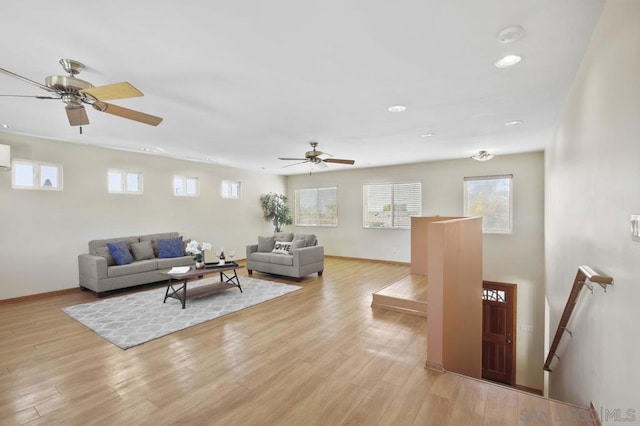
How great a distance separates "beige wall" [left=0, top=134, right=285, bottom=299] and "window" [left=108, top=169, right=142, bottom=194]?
4.3 inches

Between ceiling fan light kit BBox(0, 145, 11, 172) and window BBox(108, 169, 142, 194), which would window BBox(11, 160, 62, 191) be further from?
window BBox(108, 169, 142, 194)

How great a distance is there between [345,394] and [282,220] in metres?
7.17

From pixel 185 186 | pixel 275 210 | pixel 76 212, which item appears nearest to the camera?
pixel 76 212

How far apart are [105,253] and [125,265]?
1.62 feet

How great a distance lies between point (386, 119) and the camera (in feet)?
13.0

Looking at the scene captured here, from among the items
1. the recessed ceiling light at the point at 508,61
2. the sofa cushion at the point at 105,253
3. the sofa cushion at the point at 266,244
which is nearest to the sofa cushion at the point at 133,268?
the sofa cushion at the point at 105,253

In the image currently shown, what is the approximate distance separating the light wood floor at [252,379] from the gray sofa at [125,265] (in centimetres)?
105

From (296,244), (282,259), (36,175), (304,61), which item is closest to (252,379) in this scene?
(304,61)

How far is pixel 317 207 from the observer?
9.52 metres

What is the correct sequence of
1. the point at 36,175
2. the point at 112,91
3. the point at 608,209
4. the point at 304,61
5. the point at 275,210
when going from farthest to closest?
the point at 275,210 → the point at 36,175 → the point at 304,61 → the point at 112,91 → the point at 608,209

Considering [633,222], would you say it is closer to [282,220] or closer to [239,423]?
[239,423]

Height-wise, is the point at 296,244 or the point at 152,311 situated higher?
the point at 296,244

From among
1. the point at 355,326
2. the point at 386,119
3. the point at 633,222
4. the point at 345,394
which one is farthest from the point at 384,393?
the point at 386,119

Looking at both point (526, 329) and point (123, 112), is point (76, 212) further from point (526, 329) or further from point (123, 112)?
point (526, 329)
